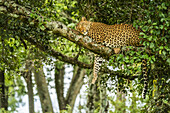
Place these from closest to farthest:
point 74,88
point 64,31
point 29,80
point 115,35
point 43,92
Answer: point 64,31 < point 115,35 < point 29,80 < point 43,92 < point 74,88

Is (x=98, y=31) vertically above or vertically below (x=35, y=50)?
above

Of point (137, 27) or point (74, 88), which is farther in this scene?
point (74, 88)

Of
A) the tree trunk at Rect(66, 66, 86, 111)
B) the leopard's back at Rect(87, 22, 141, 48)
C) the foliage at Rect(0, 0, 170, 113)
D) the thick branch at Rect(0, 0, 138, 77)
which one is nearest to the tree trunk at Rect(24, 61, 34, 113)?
the foliage at Rect(0, 0, 170, 113)

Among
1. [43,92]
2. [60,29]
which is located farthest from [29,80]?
[60,29]

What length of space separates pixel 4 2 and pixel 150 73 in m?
3.37

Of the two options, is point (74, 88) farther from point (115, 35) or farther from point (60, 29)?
point (60, 29)

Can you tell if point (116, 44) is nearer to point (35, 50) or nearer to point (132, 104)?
point (35, 50)

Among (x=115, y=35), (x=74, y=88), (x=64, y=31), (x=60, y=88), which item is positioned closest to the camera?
(x=64, y=31)

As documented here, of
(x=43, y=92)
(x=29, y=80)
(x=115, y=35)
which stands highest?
(x=115, y=35)

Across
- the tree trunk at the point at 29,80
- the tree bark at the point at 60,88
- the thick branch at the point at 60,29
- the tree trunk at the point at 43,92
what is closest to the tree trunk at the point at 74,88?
the tree bark at the point at 60,88

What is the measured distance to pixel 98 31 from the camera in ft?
24.3

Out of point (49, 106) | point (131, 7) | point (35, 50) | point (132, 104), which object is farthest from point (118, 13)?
point (49, 106)

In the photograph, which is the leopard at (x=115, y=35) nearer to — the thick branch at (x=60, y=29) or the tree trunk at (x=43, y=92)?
the thick branch at (x=60, y=29)

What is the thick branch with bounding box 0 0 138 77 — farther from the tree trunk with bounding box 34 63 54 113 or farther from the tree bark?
the tree bark
